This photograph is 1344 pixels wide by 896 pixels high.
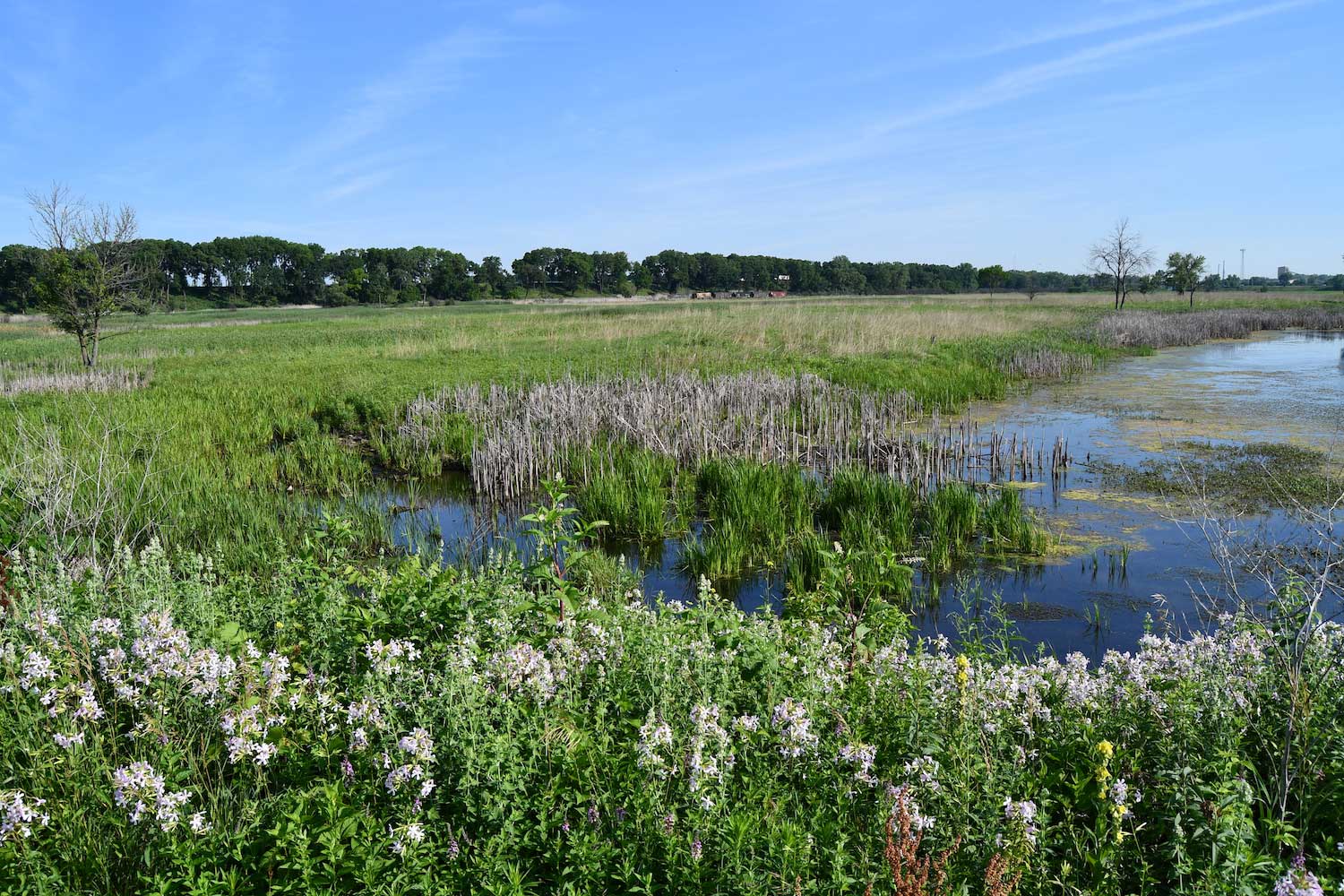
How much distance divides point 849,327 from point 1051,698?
22.6 meters

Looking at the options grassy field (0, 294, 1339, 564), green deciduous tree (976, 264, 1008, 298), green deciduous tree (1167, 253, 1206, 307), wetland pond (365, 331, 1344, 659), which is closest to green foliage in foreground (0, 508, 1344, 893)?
wetland pond (365, 331, 1344, 659)

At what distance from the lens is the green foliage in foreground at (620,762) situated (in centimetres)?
241

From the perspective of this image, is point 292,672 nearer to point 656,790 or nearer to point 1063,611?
point 656,790

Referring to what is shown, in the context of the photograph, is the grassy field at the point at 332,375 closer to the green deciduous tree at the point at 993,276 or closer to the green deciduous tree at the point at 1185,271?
the green deciduous tree at the point at 1185,271

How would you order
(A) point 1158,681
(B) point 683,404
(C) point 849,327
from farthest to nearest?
1. (C) point 849,327
2. (B) point 683,404
3. (A) point 1158,681

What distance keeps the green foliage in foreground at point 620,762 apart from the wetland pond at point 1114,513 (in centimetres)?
101

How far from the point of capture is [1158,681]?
3400mm

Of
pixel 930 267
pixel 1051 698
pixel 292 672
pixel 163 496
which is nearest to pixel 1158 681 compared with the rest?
pixel 1051 698

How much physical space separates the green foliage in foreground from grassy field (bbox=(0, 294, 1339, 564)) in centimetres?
346

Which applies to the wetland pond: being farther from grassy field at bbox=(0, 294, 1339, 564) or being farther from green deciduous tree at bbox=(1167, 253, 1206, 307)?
green deciduous tree at bbox=(1167, 253, 1206, 307)

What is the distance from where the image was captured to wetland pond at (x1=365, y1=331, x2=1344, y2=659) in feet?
21.3

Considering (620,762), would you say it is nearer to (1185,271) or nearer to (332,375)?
(332,375)

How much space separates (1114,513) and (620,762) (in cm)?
801

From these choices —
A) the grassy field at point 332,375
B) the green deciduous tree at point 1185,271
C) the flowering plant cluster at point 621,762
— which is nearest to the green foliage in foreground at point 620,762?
the flowering plant cluster at point 621,762
